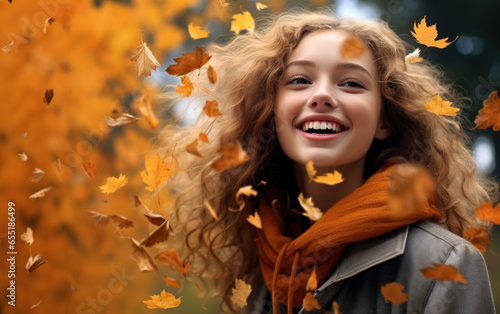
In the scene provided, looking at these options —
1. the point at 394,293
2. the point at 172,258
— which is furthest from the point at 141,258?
the point at 394,293

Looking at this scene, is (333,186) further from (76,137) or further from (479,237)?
(76,137)

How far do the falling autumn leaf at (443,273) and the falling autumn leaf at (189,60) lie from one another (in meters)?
0.91

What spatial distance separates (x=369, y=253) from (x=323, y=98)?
1.66 ft

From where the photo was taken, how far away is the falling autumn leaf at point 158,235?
165 cm

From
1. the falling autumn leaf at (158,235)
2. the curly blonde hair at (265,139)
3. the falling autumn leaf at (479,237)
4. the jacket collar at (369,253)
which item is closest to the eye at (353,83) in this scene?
the curly blonde hair at (265,139)

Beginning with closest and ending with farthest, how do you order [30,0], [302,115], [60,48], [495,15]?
1. [302,115]
2. [30,0]
3. [60,48]
4. [495,15]

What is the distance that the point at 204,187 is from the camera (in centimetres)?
208

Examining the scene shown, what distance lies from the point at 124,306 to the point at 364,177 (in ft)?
8.52

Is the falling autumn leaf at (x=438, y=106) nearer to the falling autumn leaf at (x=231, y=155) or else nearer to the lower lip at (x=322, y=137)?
the lower lip at (x=322, y=137)

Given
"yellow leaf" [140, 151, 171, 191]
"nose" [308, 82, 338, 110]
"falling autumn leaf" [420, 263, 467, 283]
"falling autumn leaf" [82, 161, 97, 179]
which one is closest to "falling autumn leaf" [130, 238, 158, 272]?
"yellow leaf" [140, 151, 171, 191]

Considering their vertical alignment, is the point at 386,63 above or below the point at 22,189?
A: above

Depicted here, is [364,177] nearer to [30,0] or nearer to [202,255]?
[202,255]

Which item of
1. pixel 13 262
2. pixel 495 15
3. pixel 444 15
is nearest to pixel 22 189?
pixel 13 262

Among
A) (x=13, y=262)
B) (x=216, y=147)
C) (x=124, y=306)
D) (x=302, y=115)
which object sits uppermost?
(x=302, y=115)
